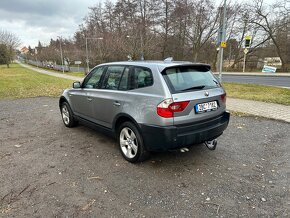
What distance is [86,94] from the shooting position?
459cm

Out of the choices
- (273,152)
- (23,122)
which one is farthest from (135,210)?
(23,122)

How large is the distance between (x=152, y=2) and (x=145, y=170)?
34.9 m

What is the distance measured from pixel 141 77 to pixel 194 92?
87 centimetres

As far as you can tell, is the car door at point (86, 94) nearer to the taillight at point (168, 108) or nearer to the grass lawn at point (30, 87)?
the taillight at point (168, 108)

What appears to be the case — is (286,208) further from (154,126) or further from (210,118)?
(154,126)

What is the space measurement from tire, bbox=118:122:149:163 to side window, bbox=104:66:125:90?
0.76 metres

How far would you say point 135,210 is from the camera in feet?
8.34

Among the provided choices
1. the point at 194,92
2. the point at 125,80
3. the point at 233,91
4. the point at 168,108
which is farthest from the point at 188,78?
the point at 233,91

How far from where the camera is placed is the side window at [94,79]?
14.5 feet

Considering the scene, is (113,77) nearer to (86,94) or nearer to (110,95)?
(110,95)

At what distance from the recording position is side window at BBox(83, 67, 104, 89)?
14.5 ft

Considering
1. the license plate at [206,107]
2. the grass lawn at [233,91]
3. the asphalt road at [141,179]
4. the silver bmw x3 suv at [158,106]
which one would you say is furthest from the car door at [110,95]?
the grass lawn at [233,91]

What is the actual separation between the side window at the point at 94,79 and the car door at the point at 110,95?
0.59 feet

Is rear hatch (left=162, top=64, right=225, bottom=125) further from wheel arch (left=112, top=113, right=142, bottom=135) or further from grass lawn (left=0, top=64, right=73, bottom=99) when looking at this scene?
grass lawn (left=0, top=64, right=73, bottom=99)
